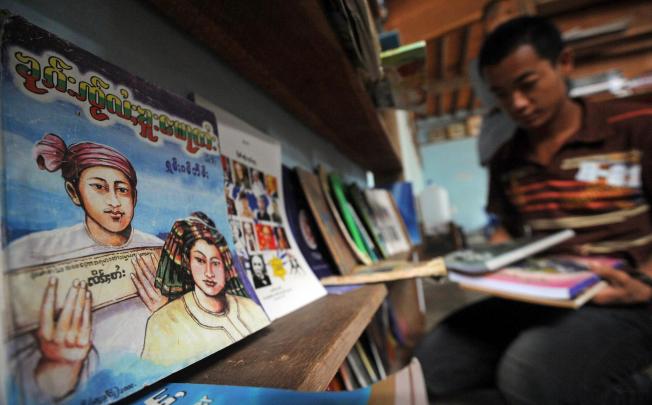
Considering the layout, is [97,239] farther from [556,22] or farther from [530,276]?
[556,22]

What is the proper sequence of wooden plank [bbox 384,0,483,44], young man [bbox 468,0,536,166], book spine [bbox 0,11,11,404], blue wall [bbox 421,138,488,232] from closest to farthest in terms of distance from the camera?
1. book spine [bbox 0,11,11,404]
2. young man [bbox 468,0,536,166]
3. wooden plank [bbox 384,0,483,44]
4. blue wall [bbox 421,138,488,232]

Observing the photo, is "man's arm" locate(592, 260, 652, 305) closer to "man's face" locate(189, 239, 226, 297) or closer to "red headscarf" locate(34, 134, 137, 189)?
"man's face" locate(189, 239, 226, 297)

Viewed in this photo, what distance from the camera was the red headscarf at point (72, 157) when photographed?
193 millimetres

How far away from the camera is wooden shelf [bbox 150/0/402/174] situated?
15.6 inches

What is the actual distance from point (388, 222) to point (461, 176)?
23.3ft

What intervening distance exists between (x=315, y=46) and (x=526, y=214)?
1.03 metres

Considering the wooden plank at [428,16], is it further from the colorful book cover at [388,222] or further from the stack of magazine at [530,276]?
the stack of magazine at [530,276]

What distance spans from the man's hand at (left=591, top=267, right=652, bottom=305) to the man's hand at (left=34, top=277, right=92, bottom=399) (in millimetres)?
944

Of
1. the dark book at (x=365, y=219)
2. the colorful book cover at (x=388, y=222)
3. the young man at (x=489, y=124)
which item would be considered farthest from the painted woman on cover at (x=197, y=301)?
the young man at (x=489, y=124)

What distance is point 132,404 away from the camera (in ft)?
0.64

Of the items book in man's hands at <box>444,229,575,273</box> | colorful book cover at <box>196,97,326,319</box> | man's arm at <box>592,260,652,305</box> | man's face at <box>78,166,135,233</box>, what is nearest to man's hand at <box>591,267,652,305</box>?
man's arm at <box>592,260,652,305</box>

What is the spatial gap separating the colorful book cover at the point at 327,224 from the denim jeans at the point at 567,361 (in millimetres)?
446

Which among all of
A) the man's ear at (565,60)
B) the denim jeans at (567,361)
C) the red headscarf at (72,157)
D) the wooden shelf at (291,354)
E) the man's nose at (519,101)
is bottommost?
the denim jeans at (567,361)

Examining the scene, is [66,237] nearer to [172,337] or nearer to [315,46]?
[172,337]
